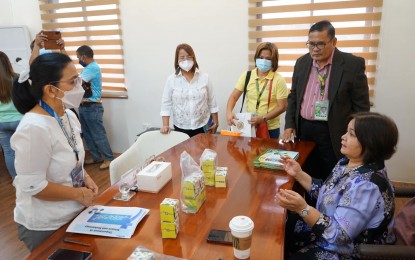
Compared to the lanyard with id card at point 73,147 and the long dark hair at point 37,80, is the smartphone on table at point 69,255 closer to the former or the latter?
the lanyard with id card at point 73,147

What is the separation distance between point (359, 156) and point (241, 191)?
561mm

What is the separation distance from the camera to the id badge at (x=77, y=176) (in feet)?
4.68

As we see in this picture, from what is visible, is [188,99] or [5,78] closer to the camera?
[188,99]

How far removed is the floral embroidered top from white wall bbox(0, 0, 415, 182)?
2235 mm

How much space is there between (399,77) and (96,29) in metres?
3.70

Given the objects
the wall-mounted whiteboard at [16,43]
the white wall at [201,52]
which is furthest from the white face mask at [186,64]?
the wall-mounted whiteboard at [16,43]

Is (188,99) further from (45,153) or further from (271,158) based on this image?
(45,153)

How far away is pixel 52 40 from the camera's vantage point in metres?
3.86

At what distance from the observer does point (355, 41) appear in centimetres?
311

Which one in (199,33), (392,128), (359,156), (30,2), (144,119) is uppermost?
(30,2)

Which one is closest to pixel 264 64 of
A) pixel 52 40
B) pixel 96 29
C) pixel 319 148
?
pixel 319 148

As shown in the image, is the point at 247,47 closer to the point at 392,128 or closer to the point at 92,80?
the point at 92,80

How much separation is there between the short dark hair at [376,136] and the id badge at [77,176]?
1.28 meters

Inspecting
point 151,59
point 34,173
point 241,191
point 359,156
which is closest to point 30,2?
point 151,59
